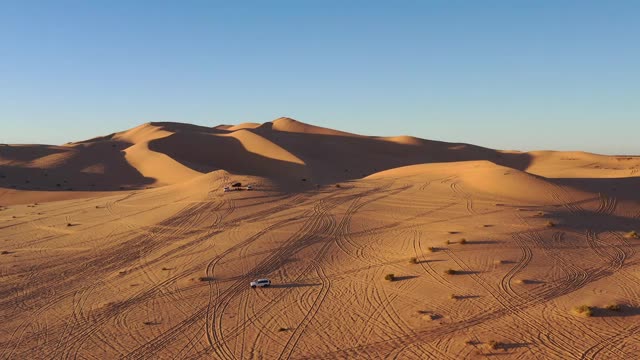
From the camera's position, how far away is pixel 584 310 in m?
14.5

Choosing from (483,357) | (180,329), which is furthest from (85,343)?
(483,357)

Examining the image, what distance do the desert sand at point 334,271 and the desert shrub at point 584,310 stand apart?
3 centimetres

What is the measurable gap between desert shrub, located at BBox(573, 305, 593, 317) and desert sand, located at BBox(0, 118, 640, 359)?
0.03m

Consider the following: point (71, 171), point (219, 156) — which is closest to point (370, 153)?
point (219, 156)

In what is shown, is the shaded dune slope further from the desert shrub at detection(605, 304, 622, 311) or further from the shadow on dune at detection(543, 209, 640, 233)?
the desert shrub at detection(605, 304, 622, 311)

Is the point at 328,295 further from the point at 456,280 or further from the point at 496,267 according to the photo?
the point at 496,267

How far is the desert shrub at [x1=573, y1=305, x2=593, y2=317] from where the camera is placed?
14359 millimetres

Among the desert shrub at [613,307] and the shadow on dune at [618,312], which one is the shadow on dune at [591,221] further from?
the desert shrub at [613,307]

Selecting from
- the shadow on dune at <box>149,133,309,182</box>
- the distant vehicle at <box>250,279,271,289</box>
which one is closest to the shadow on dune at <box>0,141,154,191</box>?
the shadow on dune at <box>149,133,309,182</box>

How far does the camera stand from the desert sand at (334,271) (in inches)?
532

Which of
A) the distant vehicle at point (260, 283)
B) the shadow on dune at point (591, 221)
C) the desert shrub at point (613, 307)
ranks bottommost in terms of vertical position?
the distant vehicle at point (260, 283)

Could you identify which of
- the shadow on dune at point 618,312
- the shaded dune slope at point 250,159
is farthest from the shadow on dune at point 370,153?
the shadow on dune at point 618,312

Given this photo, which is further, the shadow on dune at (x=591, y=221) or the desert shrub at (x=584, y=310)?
the shadow on dune at (x=591, y=221)

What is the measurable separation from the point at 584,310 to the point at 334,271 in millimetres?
8581
